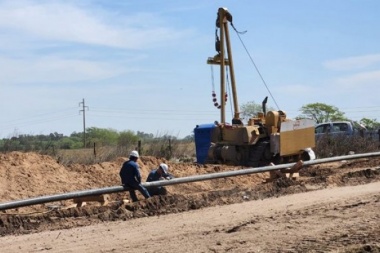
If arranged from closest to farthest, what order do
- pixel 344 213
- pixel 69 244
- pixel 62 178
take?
1. pixel 69 244
2. pixel 344 213
3. pixel 62 178

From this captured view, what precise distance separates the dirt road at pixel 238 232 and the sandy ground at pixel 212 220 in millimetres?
14

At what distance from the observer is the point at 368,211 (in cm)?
1209

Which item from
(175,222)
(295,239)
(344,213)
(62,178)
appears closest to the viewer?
(295,239)

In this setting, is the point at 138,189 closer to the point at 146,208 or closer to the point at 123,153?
the point at 146,208

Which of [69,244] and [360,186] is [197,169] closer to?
[360,186]

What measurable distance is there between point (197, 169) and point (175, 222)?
12630mm

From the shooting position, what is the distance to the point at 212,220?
A: 12.8m

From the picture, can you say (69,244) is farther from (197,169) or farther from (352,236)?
(197,169)

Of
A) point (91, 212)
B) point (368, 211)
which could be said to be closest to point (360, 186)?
point (368, 211)

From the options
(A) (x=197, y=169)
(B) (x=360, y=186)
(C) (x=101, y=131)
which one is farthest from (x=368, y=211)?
(C) (x=101, y=131)

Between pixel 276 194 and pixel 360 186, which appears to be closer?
pixel 276 194

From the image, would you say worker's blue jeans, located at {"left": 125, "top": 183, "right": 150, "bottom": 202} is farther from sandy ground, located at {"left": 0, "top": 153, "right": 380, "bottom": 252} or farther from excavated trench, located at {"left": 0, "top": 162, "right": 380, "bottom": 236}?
sandy ground, located at {"left": 0, "top": 153, "right": 380, "bottom": 252}

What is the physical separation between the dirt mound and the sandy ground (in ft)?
0.09

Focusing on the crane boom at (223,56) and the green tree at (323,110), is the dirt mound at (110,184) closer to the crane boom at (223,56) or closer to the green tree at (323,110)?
the crane boom at (223,56)
